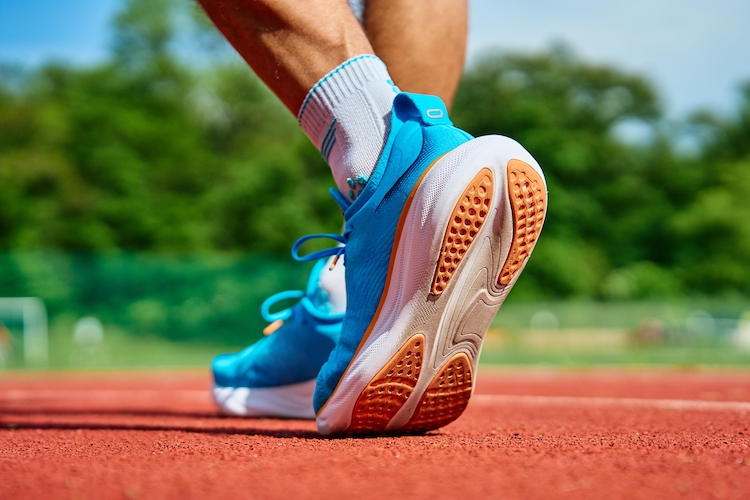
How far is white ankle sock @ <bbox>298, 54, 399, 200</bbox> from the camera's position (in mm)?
1305

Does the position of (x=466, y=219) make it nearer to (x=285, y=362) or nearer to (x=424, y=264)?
(x=424, y=264)

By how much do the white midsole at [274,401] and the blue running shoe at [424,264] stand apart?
56 cm

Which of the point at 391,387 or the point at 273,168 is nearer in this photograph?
the point at 391,387

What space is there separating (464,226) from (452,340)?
7.8 inches

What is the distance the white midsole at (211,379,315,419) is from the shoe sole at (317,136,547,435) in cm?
57

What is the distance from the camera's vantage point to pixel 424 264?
1.21 metres

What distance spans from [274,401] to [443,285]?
84 centimetres

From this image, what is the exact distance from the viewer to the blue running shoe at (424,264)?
1182 millimetres

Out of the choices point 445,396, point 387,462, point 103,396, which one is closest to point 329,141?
point 445,396

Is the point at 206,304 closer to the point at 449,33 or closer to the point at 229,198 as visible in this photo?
the point at 449,33

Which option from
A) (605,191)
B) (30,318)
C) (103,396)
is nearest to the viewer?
(103,396)

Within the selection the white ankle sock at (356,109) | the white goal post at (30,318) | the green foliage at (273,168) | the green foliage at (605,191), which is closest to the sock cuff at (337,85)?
the white ankle sock at (356,109)

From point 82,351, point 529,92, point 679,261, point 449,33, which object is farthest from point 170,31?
point 449,33

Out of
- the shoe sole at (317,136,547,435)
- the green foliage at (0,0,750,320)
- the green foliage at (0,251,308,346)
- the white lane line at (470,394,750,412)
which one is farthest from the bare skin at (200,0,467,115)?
the green foliage at (0,0,750,320)
